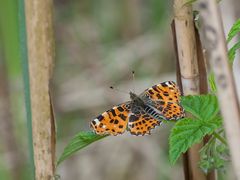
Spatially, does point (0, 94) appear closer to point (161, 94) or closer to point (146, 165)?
point (146, 165)

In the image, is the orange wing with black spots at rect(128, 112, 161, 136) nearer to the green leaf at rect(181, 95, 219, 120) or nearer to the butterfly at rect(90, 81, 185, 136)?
the butterfly at rect(90, 81, 185, 136)

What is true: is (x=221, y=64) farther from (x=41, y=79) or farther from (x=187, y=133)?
(x=41, y=79)

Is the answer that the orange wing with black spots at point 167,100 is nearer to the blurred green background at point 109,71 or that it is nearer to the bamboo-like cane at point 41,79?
the bamboo-like cane at point 41,79

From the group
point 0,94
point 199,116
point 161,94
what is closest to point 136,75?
point 0,94

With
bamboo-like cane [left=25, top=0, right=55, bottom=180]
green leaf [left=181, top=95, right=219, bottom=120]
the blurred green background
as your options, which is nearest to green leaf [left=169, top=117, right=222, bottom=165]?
green leaf [left=181, top=95, right=219, bottom=120]

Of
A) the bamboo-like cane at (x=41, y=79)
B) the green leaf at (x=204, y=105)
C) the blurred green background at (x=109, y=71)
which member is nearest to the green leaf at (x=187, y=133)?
the green leaf at (x=204, y=105)

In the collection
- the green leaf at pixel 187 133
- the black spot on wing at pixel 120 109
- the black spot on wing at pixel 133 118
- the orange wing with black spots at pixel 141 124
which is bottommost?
the green leaf at pixel 187 133

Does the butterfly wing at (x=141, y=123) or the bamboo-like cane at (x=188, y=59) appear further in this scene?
the butterfly wing at (x=141, y=123)
